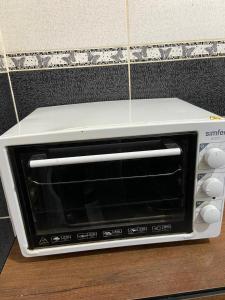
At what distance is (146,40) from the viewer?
31.0 inches

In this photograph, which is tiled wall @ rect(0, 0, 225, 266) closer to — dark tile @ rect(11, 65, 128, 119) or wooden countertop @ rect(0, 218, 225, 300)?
dark tile @ rect(11, 65, 128, 119)

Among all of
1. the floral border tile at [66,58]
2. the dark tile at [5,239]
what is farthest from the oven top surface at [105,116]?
the dark tile at [5,239]

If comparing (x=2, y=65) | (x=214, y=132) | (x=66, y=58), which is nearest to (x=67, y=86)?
(x=66, y=58)

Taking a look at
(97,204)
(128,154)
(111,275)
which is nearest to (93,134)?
(128,154)

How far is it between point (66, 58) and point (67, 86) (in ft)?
0.28

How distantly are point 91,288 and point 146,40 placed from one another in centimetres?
71

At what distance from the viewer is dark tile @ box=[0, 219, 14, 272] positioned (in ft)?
2.10

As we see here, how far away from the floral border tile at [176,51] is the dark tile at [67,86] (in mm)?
62

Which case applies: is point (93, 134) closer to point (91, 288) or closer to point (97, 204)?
point (97, 204)

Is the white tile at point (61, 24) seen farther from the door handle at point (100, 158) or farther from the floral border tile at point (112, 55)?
the door handle at point (100, 158)

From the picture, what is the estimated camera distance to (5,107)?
0.73 metres

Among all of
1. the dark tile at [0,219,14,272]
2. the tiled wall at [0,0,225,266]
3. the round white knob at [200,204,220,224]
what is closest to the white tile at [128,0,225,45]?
the tiled wall at [0,0,225,266]

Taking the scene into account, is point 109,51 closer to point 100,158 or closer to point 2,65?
point 2,65

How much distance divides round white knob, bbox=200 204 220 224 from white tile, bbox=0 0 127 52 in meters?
0.55
